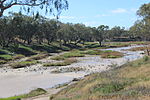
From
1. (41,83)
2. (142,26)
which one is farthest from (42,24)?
(41,83)

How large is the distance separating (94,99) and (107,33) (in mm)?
152521

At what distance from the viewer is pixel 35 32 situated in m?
90.1

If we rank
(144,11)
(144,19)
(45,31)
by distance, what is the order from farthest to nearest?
(45,31) < (144,19) < (144,11)

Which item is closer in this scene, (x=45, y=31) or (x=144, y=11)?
(x=144, y=11)

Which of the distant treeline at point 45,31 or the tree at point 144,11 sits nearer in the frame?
the tree at point 144,11

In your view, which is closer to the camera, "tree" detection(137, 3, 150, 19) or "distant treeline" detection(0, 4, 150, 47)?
"tree" detection(137, 3, 150, 19)

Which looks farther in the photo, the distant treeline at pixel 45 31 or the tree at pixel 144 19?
the distant treeline at pixel 45 31

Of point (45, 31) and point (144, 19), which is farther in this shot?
point (45, 31)

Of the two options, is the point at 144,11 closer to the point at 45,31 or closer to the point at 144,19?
the point at 144,19

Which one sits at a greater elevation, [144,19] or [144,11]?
[144,11]

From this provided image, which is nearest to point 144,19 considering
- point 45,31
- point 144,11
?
point 144,11

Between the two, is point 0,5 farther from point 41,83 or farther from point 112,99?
point 41,83

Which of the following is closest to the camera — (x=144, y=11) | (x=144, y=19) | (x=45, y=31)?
(x=144, y=11)

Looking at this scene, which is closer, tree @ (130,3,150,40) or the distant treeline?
tree @ (130,3,150,40)
